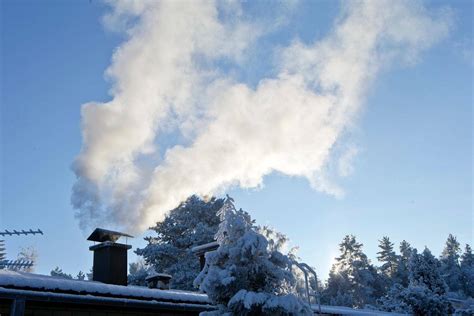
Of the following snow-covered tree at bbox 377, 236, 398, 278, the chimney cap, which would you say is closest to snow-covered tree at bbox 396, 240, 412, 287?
snow-covered tree at bbox 377, 236, 398, 278

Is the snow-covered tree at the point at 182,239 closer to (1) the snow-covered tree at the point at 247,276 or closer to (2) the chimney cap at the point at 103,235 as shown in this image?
(2) the chimney cap at the point at 103,235

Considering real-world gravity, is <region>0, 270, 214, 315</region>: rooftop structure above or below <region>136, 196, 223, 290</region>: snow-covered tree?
below

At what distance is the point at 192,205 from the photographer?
36.8 meters

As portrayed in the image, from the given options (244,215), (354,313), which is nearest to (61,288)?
(244,215)

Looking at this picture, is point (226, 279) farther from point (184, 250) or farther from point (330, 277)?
point (330, 277)

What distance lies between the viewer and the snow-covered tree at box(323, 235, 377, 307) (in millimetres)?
54219

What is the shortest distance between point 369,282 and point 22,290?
185ft

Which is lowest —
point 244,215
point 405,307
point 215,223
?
point 405,307

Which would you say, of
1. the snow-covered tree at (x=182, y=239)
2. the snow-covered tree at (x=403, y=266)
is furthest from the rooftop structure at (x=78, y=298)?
the snow-covered tree at (x=403, y=266)

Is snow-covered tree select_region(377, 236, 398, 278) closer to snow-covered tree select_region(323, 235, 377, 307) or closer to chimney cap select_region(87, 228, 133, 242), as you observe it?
snow-covered tree select_region(323, 235, 377, 307)

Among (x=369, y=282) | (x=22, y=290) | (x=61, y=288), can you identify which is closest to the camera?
(x=22, y=290)

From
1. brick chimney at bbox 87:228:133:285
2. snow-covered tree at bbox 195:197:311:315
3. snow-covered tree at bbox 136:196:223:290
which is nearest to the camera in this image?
snow-covered tree at bbox 195:197:311:315

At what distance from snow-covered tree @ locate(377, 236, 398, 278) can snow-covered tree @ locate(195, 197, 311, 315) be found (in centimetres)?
6155

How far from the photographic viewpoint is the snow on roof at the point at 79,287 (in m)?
8.66
